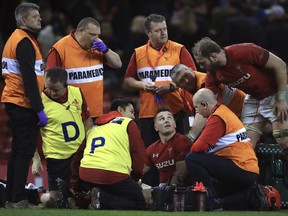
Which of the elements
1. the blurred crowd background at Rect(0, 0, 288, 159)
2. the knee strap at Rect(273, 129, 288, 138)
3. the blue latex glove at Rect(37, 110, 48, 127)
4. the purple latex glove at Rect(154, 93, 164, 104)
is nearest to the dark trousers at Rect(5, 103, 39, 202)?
the blue latex glove at Rect(37, 110, 48, 127)

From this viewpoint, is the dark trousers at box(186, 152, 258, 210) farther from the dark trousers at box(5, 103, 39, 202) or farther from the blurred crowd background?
the blurred crowd background

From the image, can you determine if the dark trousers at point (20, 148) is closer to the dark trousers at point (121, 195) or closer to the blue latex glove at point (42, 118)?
the blue latex glove at point (42, 118)

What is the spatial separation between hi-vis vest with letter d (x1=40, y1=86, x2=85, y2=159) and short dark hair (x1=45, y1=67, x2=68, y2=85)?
A: 32 cm

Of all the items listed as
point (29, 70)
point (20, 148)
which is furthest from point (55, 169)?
point (29, 70)

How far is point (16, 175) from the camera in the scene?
11.8 meters

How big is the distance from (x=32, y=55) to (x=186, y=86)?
184 centimetres

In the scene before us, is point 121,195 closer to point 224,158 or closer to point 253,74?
point 224,158

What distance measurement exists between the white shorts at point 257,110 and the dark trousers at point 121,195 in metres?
1.65

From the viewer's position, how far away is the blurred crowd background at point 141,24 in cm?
1748

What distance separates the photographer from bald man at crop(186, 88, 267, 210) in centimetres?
1161

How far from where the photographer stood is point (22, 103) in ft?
39.1

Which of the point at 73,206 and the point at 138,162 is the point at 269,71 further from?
the point at 73,206

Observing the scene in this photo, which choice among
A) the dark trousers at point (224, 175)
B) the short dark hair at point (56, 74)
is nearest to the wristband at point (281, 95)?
the dark trousers at point (224, 175)

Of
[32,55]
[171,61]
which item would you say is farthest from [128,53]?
[32,55]
